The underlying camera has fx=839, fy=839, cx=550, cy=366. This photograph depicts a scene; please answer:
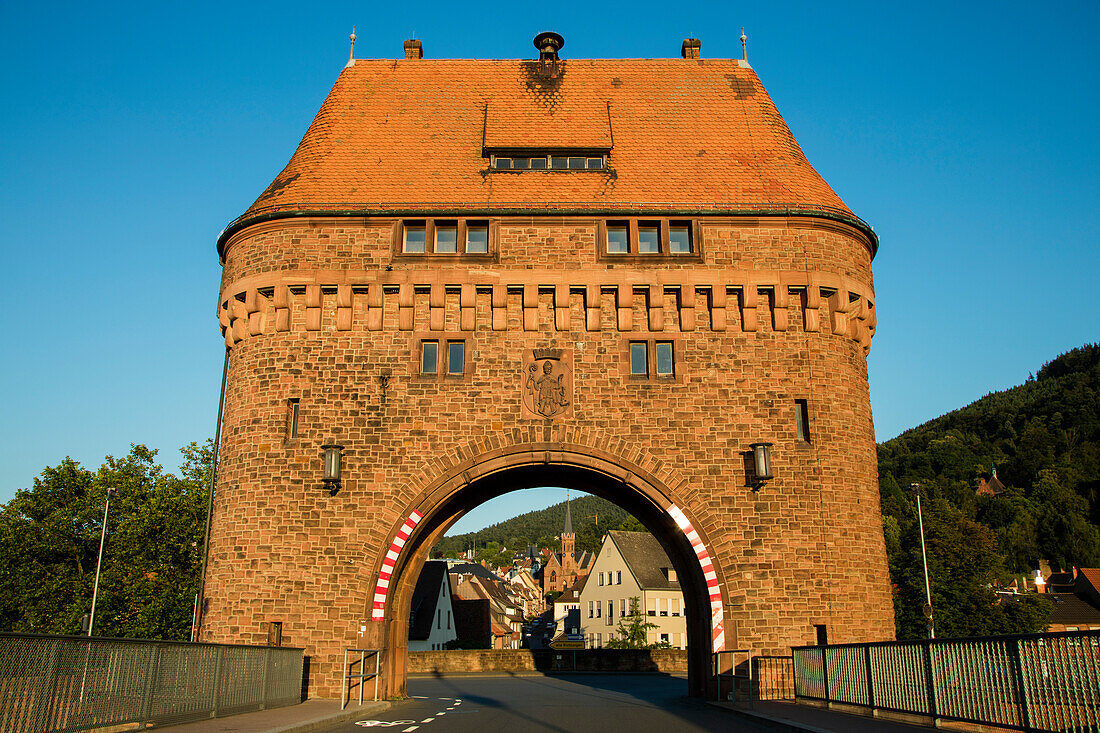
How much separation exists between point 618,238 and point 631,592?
46.3m

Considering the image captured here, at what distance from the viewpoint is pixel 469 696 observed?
18.8m

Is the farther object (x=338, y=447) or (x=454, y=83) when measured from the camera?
(x=454, y=83)

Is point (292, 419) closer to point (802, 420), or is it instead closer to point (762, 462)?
point (762, 462)

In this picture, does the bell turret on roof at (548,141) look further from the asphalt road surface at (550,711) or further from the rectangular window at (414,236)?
the asphalt road surface at (550,711)

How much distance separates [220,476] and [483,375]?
6264 mm

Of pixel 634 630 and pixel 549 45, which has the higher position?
pixel 549 45

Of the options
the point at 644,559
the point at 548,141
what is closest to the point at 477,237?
the point at 548,141

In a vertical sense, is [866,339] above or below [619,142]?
below

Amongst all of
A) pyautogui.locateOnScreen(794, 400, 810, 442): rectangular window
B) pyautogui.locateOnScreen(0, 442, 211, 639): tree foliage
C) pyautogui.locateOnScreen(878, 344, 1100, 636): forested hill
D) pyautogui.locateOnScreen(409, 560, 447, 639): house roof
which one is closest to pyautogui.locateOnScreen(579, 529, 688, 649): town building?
pyautogui.locateOnScreen(409, 560, 447, 639): house roof

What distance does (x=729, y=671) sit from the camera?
53.8 feet

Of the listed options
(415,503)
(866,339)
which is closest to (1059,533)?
(866,339)

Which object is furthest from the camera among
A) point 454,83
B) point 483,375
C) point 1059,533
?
point 1059,533

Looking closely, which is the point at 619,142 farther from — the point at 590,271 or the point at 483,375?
the point at 483,375

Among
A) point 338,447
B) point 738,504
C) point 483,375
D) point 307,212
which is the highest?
point 307,212
